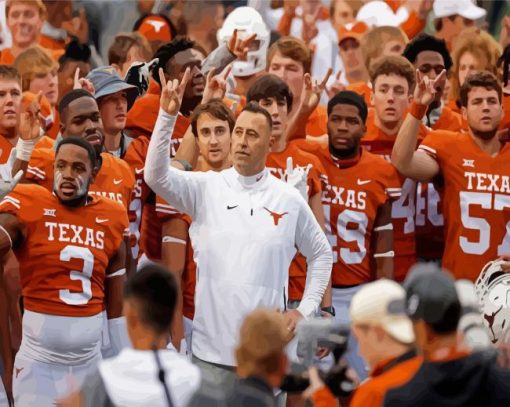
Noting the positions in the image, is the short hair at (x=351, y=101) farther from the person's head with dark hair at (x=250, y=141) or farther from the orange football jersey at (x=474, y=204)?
the person's head with dark hair at (x=250, y=141)

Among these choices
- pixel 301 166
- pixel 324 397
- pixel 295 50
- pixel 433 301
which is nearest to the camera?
pixel 433 301

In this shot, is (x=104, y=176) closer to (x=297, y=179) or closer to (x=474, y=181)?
(x=297, y=179)

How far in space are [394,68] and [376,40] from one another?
192 cm

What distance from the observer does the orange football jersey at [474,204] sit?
453 inches

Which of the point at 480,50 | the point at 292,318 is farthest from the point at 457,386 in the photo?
the point at 480,50

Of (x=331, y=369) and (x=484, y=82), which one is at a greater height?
(x=484, y=82)

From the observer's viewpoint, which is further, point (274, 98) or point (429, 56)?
point (429, 56)

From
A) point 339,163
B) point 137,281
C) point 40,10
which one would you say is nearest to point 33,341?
point 339,163

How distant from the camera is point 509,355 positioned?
949 centimetres

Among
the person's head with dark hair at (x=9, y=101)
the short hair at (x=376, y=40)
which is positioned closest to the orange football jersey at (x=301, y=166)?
the person's head with dark hair at (x=9, y=101)

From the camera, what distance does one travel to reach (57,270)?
10148 mm

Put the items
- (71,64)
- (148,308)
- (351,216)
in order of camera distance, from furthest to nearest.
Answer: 1. (71,64)
2. (351,216)
3. (148,308)

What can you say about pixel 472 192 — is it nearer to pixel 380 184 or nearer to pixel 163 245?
A: pixel 380 184

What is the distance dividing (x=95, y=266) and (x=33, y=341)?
0.55 meters
